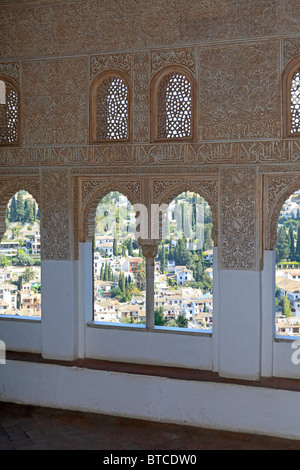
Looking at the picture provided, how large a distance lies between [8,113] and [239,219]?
3184 mm

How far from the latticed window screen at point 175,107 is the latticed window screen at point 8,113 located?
1864 millimetres

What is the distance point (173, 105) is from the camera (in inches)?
259

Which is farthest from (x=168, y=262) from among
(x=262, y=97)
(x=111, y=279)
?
(x=262, y=97)

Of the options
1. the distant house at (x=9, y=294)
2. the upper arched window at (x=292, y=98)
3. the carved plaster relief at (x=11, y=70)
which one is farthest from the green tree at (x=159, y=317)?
the carved plaster relief at (x=11, y=70)

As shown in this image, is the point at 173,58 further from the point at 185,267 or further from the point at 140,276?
the point at 140,276

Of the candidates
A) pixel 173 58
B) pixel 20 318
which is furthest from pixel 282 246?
pixel 20 318

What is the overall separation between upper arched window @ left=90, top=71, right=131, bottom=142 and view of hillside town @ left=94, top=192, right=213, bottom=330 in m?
0.84

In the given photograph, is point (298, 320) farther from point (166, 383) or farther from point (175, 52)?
point (175, 52)

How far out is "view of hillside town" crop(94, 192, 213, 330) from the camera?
6.69 metres

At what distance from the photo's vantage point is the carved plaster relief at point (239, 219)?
20.4 feet

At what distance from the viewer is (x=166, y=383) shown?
20.8 ft

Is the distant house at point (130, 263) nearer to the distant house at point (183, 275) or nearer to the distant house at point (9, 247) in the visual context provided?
the distant house at point (183, 275)

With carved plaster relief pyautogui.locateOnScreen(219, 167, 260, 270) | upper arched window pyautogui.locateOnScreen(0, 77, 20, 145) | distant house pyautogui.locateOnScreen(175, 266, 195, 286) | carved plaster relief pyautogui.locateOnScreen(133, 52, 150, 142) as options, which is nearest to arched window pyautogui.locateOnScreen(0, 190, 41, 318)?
upper arched window pyautogui.locateOnScreen(0, 77, 20, 145)
